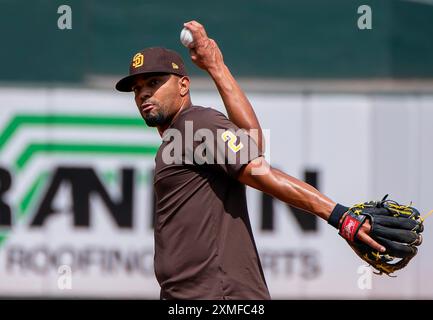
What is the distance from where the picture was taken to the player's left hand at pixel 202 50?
4.07 meters

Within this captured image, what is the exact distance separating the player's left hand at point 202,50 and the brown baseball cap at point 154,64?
0.10 m

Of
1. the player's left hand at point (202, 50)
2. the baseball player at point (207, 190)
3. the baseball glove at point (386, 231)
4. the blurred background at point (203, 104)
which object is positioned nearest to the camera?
the baseball glove at point (386, 231)

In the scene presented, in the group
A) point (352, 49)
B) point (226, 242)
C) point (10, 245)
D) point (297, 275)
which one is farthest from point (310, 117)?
point (226, 242)

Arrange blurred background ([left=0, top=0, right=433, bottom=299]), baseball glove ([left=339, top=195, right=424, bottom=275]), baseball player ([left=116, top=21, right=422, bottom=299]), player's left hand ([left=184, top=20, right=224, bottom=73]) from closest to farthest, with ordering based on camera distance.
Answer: baseball glove ([left=339, top=195, right=424, bottom=275])
baseball player ([left=116, top=21, right=422, bottom=299])
player's left hand ([left=184, top=20, right=224, bottom=73])
blurred background ([left=0, top=0, right=433, bottom=299])

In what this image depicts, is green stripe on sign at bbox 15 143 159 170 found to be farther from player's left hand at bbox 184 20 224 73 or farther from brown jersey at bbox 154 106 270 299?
brown jersey at bbox 154 106 270 299

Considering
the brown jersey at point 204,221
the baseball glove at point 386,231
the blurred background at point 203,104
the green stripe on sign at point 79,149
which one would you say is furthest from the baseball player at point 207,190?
the green stripe on sign at point 79,149

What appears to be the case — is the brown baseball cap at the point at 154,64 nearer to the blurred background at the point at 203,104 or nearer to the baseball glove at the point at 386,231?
the baseball glove at the point at 386,231

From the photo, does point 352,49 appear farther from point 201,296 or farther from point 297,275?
point 201,296

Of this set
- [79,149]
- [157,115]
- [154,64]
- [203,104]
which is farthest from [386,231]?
[79,149]

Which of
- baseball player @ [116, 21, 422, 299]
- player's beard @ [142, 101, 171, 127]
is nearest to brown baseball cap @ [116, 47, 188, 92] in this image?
→ baseball player @ [116, 21, 422, 299]

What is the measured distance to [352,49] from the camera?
29.7ft

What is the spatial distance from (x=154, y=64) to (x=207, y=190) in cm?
61

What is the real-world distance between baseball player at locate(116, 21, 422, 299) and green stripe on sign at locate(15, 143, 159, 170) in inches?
190

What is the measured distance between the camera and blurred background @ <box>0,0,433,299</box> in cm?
880
